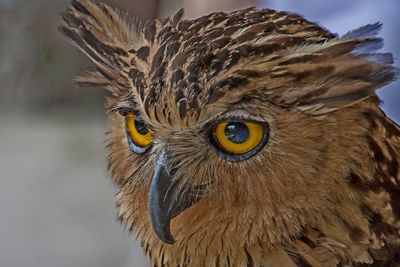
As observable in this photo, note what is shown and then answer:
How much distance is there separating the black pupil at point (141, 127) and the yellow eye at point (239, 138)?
75 mm

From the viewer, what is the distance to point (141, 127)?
80 centimetres

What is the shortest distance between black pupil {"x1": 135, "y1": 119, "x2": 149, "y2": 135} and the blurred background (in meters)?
0.14

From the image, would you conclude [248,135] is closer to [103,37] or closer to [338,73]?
[338,73]

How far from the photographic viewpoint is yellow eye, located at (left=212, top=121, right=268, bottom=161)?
75cm

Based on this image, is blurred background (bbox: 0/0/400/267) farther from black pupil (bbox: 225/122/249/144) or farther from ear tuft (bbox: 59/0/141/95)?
black pupil (bbox: 225/122/249/144)

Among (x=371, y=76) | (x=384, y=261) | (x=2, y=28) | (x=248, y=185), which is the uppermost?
(x=2, y=28)

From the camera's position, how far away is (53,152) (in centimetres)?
155

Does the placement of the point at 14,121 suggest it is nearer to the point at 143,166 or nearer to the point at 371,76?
the point at 143,166

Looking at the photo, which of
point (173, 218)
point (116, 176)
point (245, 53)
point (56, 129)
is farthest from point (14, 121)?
point (245, 53)

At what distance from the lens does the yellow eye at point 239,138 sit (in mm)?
745

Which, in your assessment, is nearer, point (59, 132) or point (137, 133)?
point (137, 133)

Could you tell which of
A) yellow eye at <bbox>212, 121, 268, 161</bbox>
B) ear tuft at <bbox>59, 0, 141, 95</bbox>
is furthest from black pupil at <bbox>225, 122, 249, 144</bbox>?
ear tuft at <bbox>59, 0, 141, 95</bbox>

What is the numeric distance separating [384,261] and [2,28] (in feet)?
2.12

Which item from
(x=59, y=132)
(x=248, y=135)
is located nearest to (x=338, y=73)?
(x=248, y=135)
